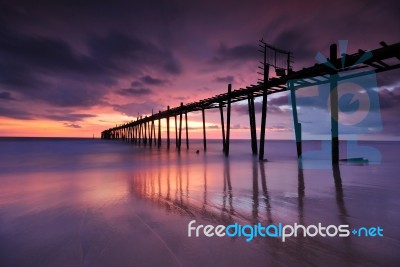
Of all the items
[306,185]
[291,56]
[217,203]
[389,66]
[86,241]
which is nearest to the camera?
[86,241]

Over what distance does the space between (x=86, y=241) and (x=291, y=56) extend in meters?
16.6

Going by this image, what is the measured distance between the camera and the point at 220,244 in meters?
3.21

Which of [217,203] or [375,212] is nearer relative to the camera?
[375,212]

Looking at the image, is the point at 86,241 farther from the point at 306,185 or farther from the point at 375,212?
the point at 306,185

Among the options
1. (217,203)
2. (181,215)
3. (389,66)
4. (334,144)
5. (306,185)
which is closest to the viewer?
(181,215)

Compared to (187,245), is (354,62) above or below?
above

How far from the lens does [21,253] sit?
311cm

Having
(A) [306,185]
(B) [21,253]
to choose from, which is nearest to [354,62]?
(A) [306,185]

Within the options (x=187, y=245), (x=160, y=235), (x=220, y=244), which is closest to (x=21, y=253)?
(x=160, y=235)

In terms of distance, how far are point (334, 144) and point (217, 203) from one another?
8210 mm

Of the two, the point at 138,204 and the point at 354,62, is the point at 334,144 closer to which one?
the point at 354,62

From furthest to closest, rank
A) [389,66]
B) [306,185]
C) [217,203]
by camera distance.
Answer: [389,66]
[306,185]
[217,203]

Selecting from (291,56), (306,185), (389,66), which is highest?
(291,56)

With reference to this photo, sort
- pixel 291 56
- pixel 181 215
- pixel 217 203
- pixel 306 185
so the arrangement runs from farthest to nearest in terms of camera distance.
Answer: pixel 291 56
pixel 306 185
pixel 217 203
pixel 181 215
